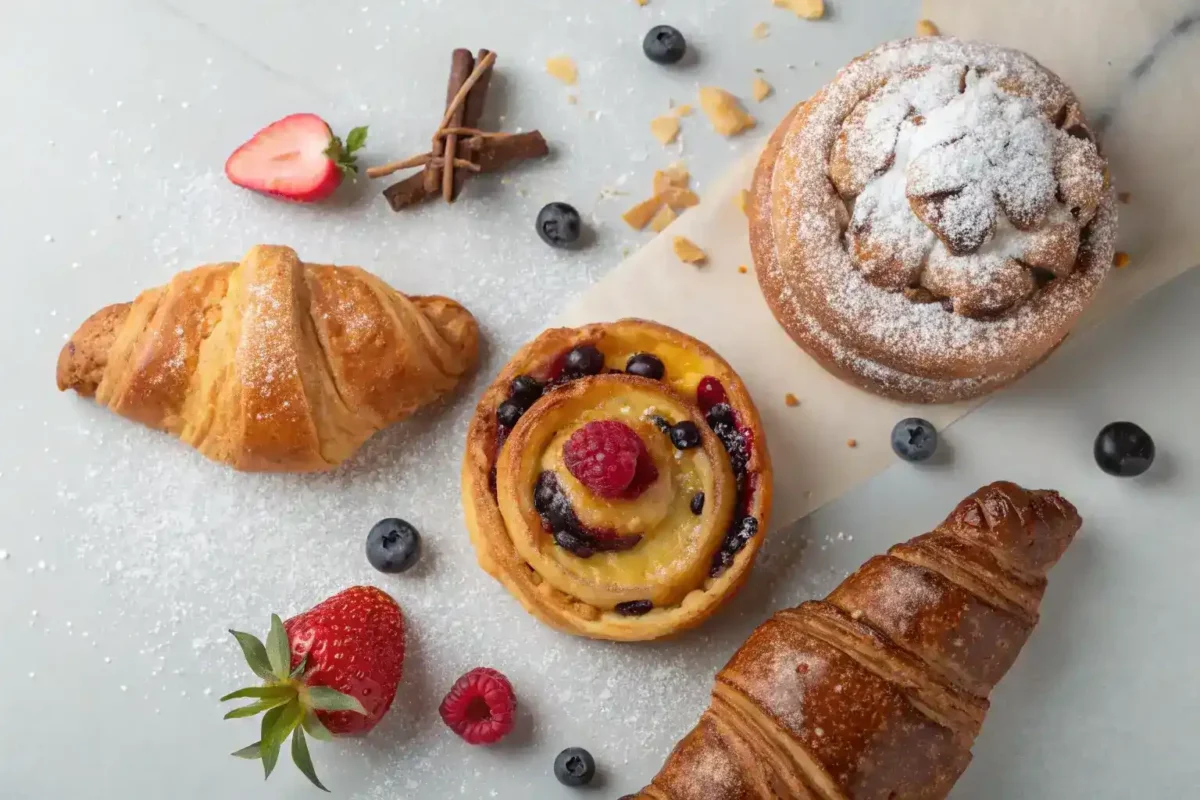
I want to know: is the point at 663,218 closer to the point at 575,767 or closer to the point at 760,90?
the point at 760,90

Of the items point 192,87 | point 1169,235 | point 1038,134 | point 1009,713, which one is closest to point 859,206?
point 1038,134

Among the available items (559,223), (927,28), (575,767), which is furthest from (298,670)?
(927,28)

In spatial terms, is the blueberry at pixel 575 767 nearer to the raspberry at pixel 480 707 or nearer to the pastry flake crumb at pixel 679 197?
the raspberry at pixel 480 707

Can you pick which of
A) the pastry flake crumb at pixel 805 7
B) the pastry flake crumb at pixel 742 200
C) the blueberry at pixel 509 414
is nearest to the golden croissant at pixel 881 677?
the blueberry at pixel 509 414

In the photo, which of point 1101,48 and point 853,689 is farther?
point 1101,48

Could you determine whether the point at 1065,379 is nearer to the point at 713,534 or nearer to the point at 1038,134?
the point at 1038,134

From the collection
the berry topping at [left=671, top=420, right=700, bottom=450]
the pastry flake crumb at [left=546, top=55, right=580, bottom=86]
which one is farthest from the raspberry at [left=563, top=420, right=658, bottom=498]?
the pastry flake crumb at [left=546, top=55, right=580, bottom=86]
